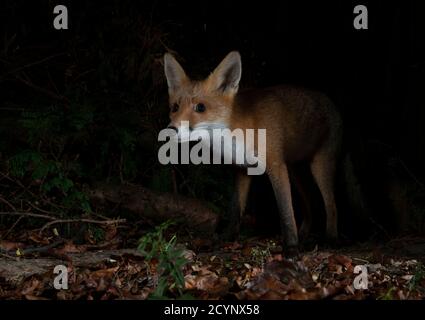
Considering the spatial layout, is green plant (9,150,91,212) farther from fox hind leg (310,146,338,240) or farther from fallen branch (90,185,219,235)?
fox hind leg (310,146,338,240)

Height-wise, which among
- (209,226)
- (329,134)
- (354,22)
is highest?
(354,22)

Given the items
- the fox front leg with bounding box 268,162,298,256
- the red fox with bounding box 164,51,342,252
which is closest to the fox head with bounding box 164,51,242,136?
the red fox with bounding box 164,51,342,252

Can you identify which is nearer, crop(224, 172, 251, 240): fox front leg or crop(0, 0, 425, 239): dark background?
crop(224, 172, 251, 240): fox front leg

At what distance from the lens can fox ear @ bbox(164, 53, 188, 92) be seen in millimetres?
5406

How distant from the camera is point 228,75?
5.25 meters

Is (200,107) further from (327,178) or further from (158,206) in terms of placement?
(327,178)

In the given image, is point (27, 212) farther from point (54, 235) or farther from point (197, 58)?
point (197, 58)

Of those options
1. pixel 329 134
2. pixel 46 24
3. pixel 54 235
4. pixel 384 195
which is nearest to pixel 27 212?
pixel 54 235

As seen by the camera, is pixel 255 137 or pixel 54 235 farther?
pixel 54 235

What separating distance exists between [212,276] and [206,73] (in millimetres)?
3783

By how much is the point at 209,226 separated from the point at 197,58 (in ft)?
7.93

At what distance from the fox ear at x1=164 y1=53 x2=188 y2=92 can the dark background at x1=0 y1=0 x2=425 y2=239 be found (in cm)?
112

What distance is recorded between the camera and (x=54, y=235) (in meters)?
→ 5.80

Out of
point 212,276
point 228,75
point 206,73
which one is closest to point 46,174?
point 228,75
